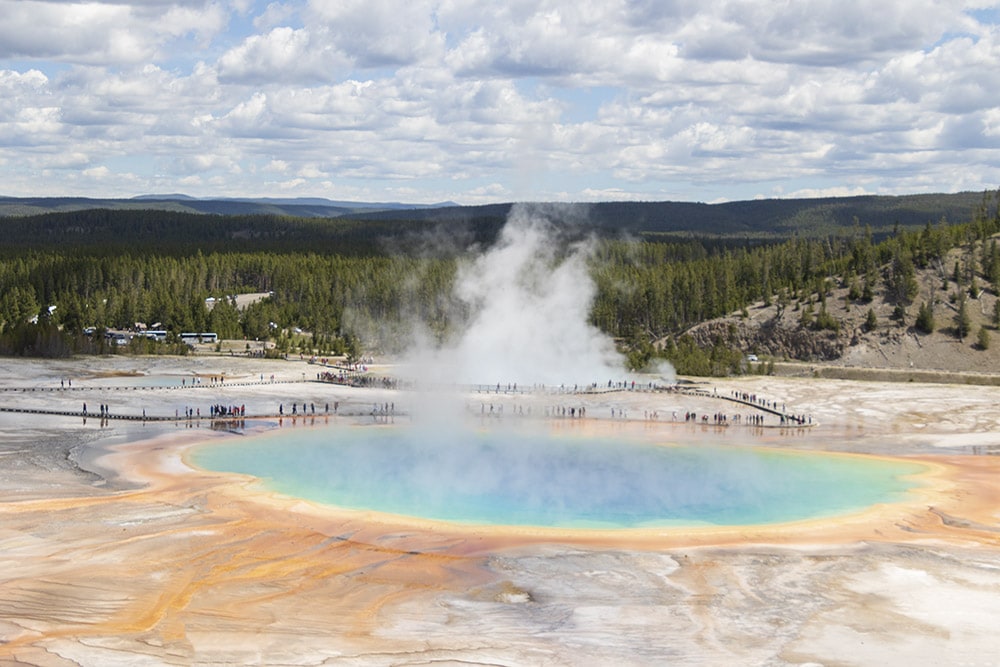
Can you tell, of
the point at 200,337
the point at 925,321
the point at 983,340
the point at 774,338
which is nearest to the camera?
the point at 983,340

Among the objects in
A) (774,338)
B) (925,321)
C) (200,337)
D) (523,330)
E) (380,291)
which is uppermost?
(380,291)

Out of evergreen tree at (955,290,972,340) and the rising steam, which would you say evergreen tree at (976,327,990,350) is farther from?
the rising steam

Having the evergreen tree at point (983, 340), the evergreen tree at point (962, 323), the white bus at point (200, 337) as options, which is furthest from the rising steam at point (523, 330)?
the evergreen tree at point (983, 340)

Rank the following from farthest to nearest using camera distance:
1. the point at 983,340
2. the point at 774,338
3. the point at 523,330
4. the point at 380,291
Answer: the point at 380,291
the point at 774,338
the point at 983,340
the point at 523,330

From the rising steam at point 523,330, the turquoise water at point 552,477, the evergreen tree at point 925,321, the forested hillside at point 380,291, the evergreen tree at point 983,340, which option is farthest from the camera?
the forested hillside at point 380,291

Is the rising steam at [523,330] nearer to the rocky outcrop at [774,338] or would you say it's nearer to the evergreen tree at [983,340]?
the rocky outcrop at [774,338]

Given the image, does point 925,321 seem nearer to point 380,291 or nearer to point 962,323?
point 962,323

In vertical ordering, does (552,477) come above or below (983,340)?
below

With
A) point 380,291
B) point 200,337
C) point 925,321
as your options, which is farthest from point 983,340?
point 200,337

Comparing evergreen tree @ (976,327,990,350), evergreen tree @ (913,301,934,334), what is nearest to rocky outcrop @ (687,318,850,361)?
evergreen tree @ (913,301,934,334)

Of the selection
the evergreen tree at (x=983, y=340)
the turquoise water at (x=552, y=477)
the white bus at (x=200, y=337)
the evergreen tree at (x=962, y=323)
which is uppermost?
the evergreen tree at (x=962, y=323)
